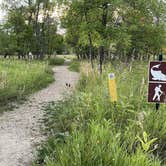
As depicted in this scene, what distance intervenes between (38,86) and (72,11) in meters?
2.95

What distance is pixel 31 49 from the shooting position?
3862 centimetres

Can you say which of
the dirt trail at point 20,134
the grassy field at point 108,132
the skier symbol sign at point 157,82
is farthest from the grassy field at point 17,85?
the skier symbol sign at point 157,82

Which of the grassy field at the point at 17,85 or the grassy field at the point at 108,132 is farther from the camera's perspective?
the grassy field at the point at 17,85

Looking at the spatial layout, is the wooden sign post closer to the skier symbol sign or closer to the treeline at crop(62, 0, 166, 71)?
the skier symbol sign

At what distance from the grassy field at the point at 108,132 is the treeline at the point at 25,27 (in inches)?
1139

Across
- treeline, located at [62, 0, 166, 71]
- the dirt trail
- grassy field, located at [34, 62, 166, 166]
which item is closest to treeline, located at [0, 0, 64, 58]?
treeline, located at [62, 0, 166, 71]

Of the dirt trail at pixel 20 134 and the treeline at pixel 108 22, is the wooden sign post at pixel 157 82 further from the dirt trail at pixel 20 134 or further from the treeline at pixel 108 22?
the treeline at pixel 108 22

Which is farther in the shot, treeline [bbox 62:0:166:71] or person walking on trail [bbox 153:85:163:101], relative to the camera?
treeline [bbox 62:0:166:71]

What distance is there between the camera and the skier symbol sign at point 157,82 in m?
5.30

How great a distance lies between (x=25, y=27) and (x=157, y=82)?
32692 mm

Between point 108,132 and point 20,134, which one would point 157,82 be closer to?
point 108,132

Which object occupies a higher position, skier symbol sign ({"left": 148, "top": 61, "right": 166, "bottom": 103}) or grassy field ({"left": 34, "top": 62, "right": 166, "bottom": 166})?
skier symbol sign ({"left": 148, "top": 61, "right": 166, "bottom": 103})

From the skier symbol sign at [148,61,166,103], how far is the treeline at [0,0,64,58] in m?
30.3

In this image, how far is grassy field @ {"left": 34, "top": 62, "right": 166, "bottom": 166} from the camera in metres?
3.71
